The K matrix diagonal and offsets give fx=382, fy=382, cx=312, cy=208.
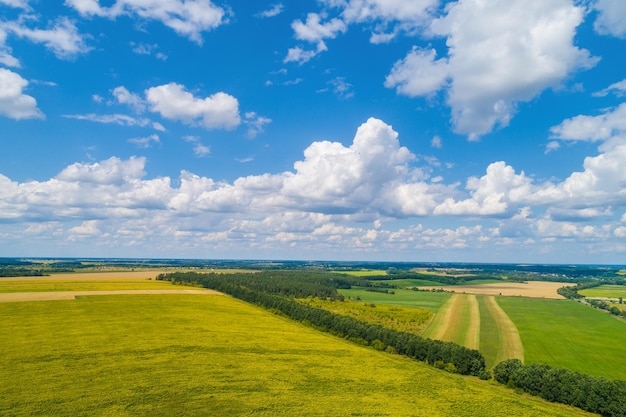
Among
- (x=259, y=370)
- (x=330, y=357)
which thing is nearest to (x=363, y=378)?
(x=330, y=357)

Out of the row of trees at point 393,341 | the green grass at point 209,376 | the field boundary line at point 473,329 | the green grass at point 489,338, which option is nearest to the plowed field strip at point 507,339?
the green grass at point 489,338

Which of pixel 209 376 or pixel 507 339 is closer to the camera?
pixel 209 376

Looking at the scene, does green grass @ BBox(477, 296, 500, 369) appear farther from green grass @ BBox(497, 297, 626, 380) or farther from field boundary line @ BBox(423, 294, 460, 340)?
field boundary line @ BBox(423, 294, 460, 340)

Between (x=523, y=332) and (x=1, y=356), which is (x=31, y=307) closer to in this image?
(x=1, y=356)

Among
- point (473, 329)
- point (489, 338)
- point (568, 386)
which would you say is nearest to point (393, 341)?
point (489, 338)

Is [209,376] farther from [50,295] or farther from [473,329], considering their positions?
[50,295]
